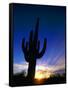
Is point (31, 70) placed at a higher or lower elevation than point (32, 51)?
lower

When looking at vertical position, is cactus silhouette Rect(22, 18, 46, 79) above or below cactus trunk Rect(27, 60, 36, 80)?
above

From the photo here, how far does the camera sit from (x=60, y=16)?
2174 mm

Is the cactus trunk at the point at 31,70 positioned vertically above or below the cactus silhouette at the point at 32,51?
below

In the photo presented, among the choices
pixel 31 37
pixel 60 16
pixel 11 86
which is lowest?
pixel 11 86

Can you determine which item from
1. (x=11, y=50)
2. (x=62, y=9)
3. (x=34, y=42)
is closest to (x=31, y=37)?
(x=34, y=42)

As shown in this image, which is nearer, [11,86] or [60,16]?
[11,86]

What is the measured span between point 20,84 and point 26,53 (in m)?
0.22

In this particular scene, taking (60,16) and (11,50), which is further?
(60,16)

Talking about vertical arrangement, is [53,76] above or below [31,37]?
below

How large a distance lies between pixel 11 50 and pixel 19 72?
0.53ft

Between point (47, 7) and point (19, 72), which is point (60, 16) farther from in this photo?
point (19, 72)

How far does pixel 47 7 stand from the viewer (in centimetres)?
214

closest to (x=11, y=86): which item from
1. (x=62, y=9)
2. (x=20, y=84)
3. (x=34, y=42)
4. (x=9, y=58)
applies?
(x=20, y=84)

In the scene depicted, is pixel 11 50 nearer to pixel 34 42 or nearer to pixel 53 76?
pixel 34 42
